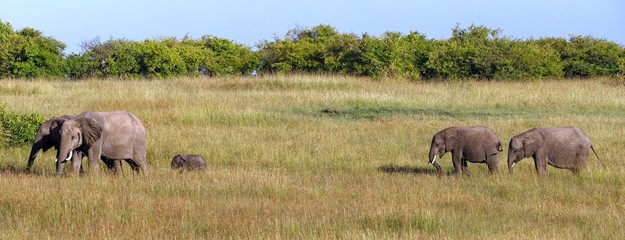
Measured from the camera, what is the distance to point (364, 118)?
24.5m

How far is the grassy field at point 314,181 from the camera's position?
31.6ft

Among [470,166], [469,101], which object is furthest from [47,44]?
[470,166]

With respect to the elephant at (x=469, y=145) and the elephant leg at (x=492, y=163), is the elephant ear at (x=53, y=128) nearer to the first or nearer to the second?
the elephant at (x=469, y=145)

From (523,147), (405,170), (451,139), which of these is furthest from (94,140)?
(523,147)

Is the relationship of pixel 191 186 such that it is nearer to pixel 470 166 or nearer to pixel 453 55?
pixel 470 166

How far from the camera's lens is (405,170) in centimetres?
1549

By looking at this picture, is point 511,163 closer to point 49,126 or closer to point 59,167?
point 59,167

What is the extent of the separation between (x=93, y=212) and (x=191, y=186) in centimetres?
229

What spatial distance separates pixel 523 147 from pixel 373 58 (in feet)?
92.6

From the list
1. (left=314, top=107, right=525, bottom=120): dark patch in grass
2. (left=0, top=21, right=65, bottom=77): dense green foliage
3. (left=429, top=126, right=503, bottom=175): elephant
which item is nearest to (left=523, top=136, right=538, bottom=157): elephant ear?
(left=429, top=126, right=503, bottom=175): elephant

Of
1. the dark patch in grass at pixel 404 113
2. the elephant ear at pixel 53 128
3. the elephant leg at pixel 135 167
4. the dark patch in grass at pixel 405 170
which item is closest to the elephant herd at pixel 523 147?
the dark patch in grass at pixel 405 170

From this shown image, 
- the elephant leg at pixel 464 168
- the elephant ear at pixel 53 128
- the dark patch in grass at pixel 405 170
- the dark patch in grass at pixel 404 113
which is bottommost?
the dark patch in grass at pixel 404 113

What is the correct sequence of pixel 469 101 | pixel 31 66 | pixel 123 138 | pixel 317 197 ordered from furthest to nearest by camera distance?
pixel 31 66, pixel 469 101, pixel 123 138, pixel 317 197

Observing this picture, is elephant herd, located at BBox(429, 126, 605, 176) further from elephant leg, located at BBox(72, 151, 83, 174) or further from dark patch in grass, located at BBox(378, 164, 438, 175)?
elephant leg, located at BBox(72, 151, 83, 174)
